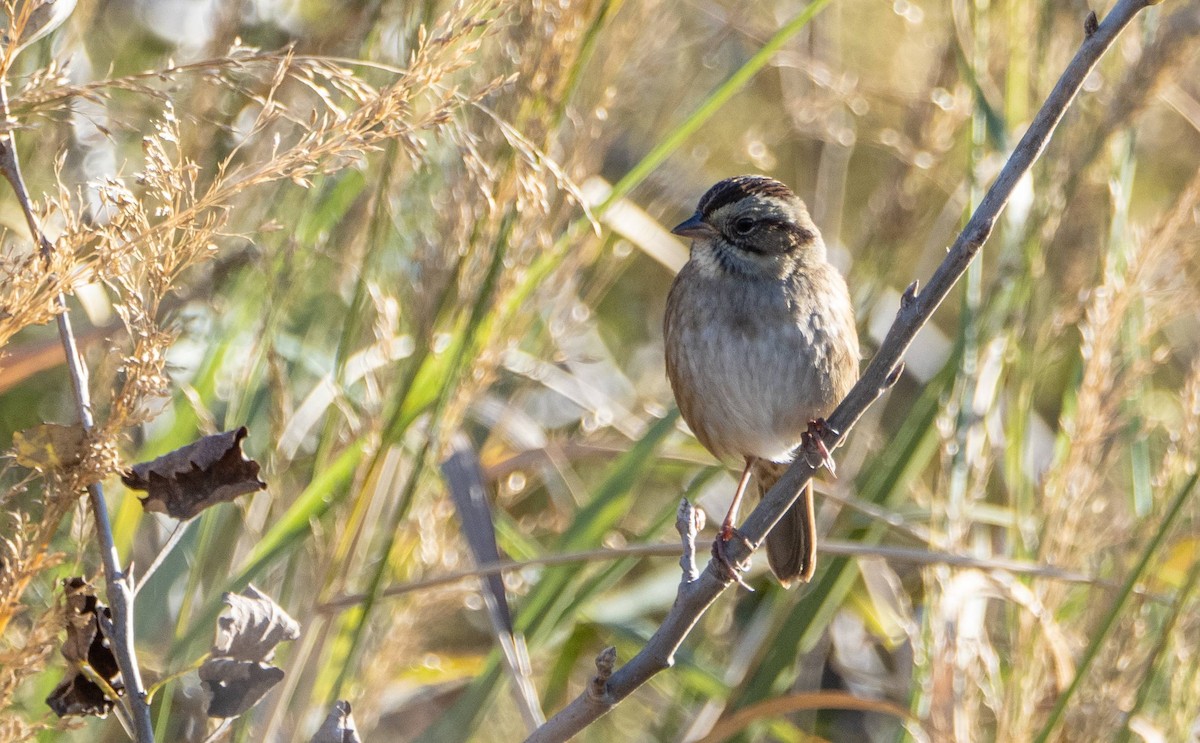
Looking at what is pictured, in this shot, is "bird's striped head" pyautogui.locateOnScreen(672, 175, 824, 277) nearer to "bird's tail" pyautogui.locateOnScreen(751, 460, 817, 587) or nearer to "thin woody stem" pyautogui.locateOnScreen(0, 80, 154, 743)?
"bird's tail" pyautogui.locateOnScreen(751, 460, 817, 587)

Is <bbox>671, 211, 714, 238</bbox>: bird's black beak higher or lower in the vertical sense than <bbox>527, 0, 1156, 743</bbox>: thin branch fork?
lower

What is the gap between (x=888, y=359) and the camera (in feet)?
4.63

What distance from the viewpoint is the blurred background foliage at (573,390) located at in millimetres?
2037

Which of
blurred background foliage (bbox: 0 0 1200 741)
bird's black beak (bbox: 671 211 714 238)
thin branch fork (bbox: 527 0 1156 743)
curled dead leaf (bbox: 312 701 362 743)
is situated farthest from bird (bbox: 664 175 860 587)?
curled dead leaf (bbox: 312 701 362 743)

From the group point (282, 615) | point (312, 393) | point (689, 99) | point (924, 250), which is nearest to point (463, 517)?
point (312, 393)

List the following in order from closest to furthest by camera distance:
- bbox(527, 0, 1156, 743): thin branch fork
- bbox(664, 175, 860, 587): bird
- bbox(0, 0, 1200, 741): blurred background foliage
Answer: bbox(527, 0, 1156, 743): thin branch fork, bbox(0, 0, 1200, 741): blurred background foliage, bbox(664, 175, 860, 587): bird

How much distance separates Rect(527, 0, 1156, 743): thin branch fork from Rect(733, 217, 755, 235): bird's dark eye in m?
1.10

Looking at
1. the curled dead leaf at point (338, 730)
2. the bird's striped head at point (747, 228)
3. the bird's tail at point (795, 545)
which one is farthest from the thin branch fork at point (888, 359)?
the bird's striped head at point (747, 228)

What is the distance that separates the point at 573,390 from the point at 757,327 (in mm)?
614

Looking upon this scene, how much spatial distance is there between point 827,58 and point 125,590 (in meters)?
2.89

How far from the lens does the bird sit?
247cm

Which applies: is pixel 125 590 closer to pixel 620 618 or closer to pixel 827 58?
pixel 620 618

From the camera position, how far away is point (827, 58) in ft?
→ 12.0

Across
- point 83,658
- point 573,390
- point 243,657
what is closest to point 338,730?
point 243,657
